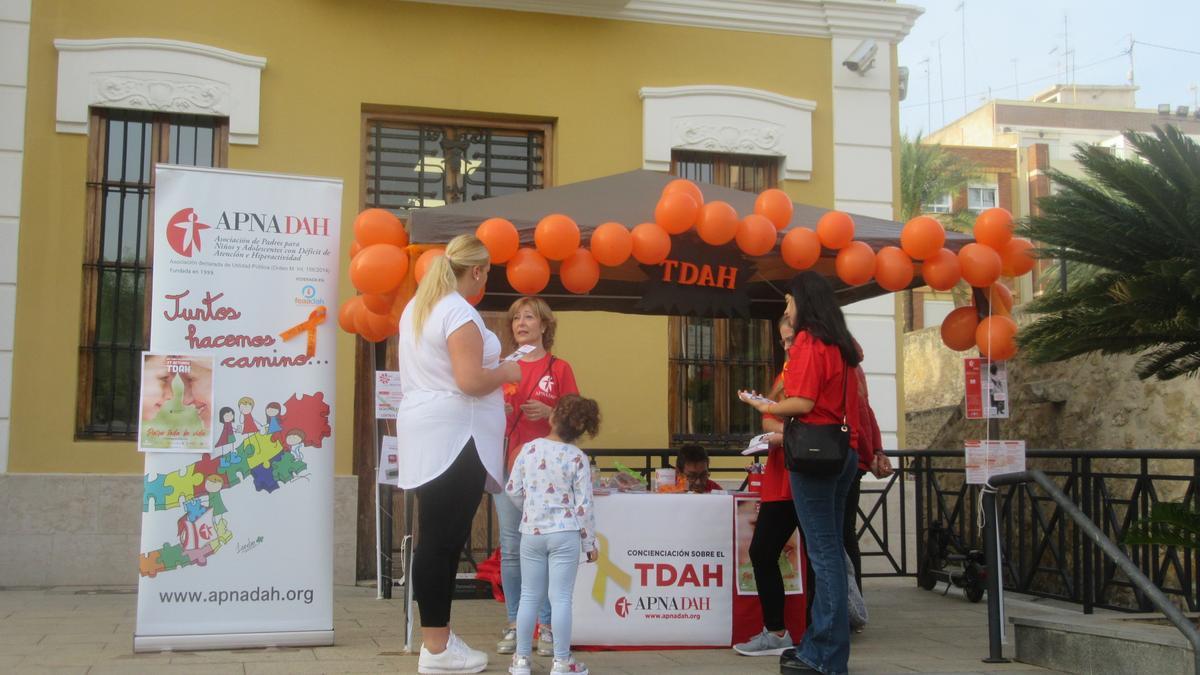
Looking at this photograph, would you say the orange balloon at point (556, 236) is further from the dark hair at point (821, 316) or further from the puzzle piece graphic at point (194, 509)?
the puzzle piece graphic at point (194, 509)

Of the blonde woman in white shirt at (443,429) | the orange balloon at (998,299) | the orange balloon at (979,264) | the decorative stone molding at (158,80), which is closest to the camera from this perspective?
the blonde woman in white shirt at (443,429)

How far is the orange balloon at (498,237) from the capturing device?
627cm

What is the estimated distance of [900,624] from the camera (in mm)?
7613

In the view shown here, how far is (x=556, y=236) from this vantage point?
6348mm

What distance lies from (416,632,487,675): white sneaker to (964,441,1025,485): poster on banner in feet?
9.97

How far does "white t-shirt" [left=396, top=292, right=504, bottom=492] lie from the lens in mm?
5223

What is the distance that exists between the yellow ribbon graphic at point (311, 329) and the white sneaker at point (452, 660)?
5.60 feet

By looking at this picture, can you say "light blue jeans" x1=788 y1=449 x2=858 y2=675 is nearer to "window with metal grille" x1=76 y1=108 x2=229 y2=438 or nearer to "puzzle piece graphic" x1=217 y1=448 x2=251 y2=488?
"puzzle piece graphic" x1=217 y1=448 x2=251 y2=488

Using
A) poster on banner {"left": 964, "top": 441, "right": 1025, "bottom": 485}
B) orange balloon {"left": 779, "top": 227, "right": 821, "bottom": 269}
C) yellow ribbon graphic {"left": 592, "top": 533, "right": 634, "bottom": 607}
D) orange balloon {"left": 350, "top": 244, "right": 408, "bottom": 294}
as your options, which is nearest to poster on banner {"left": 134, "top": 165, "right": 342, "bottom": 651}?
orange balloon {"left": 350, "top": 244, "right": 408, "bottom": 294}

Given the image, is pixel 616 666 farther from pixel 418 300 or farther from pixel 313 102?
pixel 313 102

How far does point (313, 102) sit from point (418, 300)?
5009 millimetres

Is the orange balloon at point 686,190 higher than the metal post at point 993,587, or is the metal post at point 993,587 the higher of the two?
the orange balloon at point 686,190

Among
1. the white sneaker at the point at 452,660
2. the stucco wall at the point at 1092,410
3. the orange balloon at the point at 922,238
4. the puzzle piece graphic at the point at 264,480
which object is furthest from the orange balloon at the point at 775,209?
the stucco wall at the point at 1092,410

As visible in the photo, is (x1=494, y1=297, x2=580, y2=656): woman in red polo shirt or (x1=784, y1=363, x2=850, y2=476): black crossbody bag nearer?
(x1=784, y1=363, x2=850, y2=476): black crossbody bag
